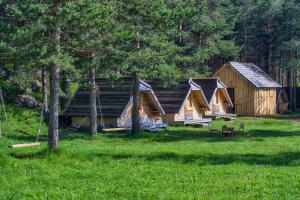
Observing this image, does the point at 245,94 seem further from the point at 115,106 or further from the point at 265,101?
the point at 115,106

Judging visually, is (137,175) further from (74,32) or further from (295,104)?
(295,104)

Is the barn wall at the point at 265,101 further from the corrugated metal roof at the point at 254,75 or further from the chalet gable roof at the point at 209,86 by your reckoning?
the chalet gable roof at the point at 209,86

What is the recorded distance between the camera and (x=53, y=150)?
20109mm

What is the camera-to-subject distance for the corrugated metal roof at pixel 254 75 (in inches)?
2175

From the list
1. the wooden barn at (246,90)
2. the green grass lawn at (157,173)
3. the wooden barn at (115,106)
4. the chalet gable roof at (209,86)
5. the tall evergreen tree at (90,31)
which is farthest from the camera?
the wooden barn at (246,90)

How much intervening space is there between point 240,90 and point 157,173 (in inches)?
1580

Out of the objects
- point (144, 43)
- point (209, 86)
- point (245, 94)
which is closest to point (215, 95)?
point (209, 86)

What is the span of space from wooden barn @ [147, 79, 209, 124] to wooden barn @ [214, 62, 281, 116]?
382 inches

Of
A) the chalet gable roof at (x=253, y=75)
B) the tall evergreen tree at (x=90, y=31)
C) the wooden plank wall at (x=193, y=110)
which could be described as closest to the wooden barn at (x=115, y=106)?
the wooden plank wall at (x=193, y=110)

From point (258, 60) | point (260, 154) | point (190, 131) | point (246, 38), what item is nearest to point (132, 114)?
point (190, 131)

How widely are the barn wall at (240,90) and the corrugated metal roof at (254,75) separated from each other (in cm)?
45

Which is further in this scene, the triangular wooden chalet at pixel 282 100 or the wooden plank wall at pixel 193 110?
the triangular wooden chalet at pixel 282 100

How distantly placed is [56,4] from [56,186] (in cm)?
870

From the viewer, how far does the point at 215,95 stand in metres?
50.8
